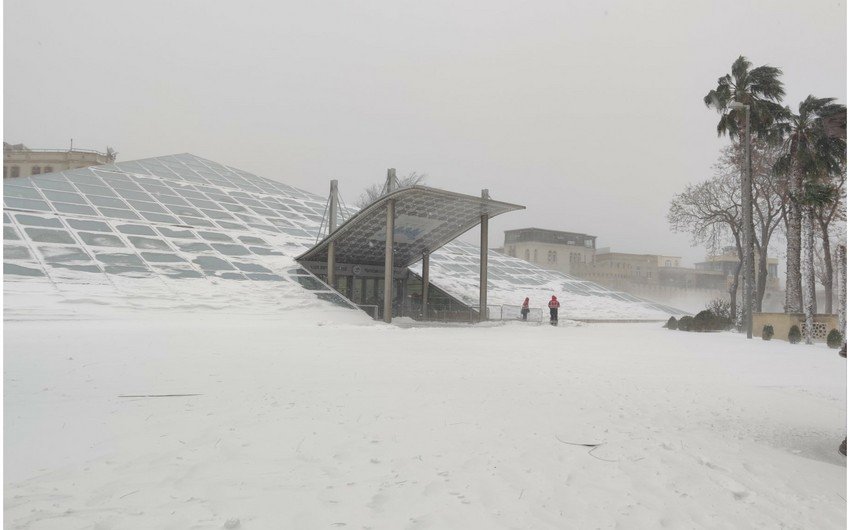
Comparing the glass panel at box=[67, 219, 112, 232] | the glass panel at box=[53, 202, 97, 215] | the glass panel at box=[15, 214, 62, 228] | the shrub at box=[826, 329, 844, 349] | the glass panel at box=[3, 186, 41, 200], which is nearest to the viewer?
the shrub at box=[826, 329, 844, 349]

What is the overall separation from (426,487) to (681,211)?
3171 cm

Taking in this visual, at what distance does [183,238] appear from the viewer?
28.3 metres

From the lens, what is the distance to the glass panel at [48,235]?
2375 centimetres

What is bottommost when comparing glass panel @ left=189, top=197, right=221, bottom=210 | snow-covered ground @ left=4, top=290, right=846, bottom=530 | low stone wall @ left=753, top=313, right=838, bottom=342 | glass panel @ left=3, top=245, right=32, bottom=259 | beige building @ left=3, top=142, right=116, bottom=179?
snow-covered ground @ left=4, top=290, right=846, bottom=530

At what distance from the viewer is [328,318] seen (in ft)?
67.7

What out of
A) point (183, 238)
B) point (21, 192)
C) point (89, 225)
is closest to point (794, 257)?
point (183, 238)

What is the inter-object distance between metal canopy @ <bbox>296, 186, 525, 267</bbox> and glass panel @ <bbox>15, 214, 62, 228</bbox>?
37.9 ft

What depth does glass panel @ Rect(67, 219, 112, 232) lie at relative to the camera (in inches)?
1040

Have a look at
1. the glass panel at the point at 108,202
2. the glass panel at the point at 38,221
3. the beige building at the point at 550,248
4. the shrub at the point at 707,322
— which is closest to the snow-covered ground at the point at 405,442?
the shrub at the point at 707,322

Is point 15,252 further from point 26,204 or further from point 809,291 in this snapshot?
point 809,291

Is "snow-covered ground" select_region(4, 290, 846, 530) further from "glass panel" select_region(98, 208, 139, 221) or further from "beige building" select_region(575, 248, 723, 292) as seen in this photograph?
"beige building" select_region(575, 248, 723, 292)

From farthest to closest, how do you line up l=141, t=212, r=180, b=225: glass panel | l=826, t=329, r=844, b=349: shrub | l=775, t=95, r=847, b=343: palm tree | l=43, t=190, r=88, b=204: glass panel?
l=141, t=212, r=180, b=225: glass panel
l=43, t=190, r=88, b=204: glass panel
l=775, t=95, r=847, b=343: palm tree
l=826, t=329, r=844, b=349: shrub

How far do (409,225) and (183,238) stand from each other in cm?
1250

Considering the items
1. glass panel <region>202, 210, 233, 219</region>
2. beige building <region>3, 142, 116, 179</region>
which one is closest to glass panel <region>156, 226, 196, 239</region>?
glass panel <region>202, 210, 233, 219</region>
